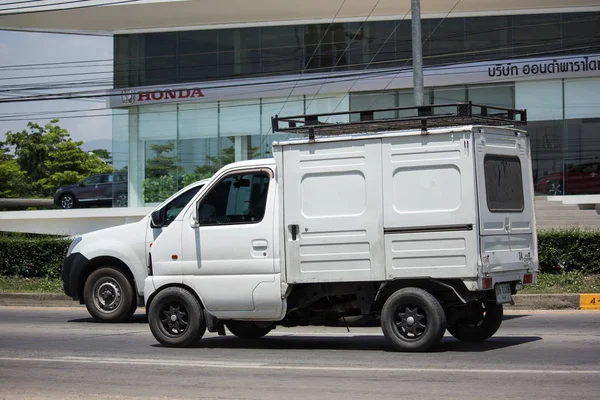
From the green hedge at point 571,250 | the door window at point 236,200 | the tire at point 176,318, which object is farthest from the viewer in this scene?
the green hedge at point 571,250

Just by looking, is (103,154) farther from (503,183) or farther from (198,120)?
(503,183)

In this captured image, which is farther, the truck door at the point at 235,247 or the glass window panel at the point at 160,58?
the glass window panel at the point at 160,58

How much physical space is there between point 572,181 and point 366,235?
22.3 meters

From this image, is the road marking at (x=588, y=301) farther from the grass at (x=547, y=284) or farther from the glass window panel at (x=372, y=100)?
the glass window panel at (x=372, y=100)

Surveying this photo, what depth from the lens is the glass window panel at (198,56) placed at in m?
34.8

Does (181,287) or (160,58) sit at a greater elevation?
(160,58)

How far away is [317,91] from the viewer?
33.8 m

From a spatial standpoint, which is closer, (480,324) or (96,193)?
(480,324)

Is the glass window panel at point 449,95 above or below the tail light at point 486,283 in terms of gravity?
above

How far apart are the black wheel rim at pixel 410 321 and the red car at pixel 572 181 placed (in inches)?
855

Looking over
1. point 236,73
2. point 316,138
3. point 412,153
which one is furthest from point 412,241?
point 236,73

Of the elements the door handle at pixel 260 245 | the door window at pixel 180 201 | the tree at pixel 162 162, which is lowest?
the door handle at pixel 260 245

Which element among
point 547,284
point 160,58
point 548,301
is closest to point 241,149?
point 160,58

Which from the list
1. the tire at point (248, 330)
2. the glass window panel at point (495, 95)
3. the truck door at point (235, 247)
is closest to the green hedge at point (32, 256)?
the tire at point (248, 330)
